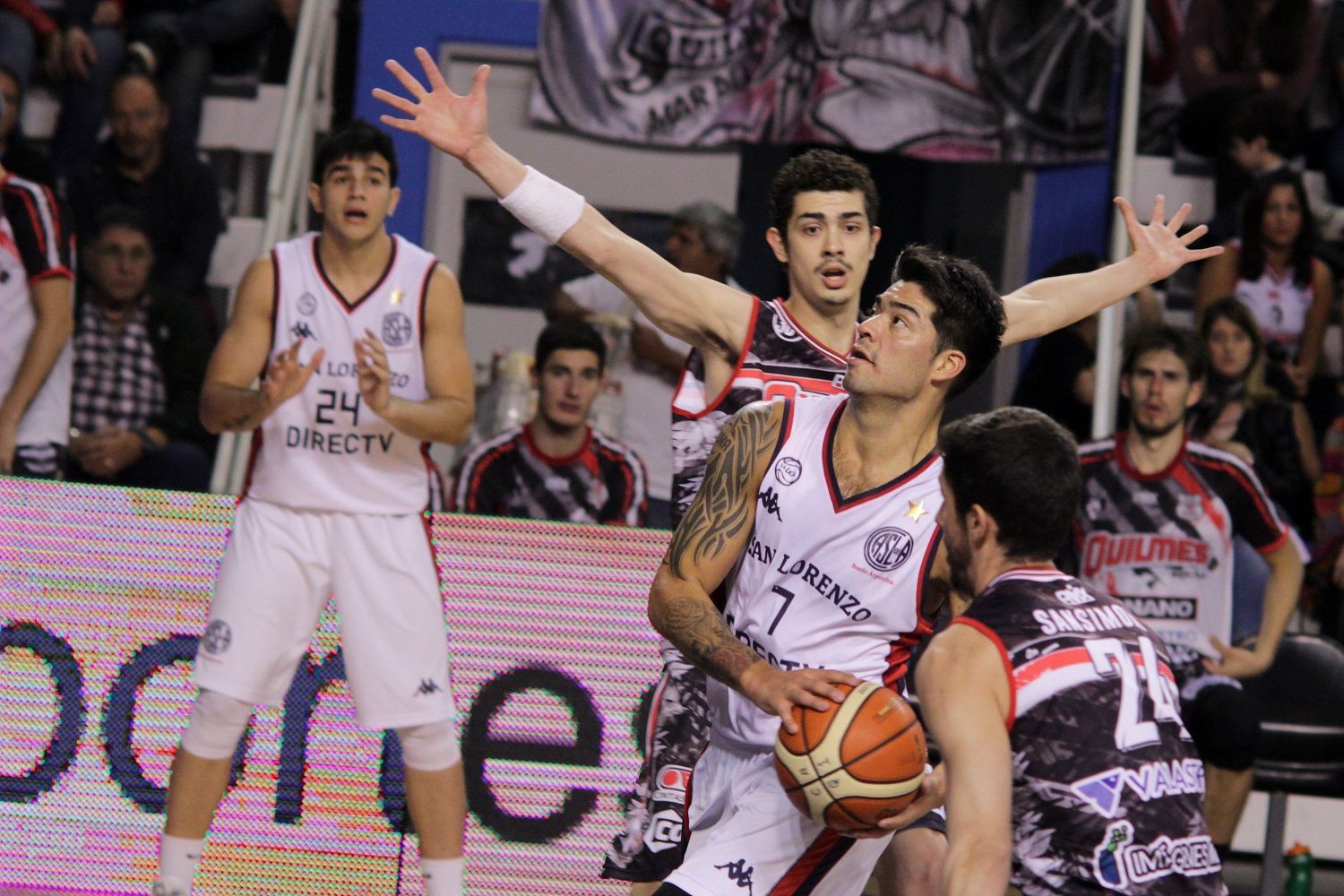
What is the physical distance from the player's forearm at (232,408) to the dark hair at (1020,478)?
277cm

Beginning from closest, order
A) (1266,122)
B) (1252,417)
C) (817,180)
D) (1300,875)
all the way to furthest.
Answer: (817,180), (1300,875), (1252,417), (1266,122)

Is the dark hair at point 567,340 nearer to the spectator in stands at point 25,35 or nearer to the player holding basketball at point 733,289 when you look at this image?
the player holding basketball at point 733,289

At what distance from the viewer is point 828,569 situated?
3748mm

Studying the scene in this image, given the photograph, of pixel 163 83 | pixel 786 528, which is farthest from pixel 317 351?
pixel 163 83

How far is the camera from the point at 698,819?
383 cm

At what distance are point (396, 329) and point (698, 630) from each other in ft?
7.84

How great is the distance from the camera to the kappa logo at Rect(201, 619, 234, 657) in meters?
5.30

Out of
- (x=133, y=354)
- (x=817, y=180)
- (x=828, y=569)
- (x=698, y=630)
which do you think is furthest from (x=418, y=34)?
(x=698, y=630)

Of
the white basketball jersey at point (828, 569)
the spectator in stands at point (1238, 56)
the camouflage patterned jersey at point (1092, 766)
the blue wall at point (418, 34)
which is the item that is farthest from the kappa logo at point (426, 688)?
the spectator in stands at point (1238, 56)

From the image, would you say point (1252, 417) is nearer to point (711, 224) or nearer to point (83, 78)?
point (711, 224)

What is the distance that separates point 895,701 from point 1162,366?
3894 mm

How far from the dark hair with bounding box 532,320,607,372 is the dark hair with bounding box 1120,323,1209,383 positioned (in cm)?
217

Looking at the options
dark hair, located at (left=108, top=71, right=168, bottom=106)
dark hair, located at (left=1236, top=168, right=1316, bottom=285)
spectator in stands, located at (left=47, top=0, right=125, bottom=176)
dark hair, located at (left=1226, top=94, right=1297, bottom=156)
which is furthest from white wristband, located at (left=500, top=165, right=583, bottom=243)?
dark hair, located at (left=1226, top=94, right=1297, bottom=156)

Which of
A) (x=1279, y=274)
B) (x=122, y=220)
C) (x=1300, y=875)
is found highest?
(x=1279, y=274)
